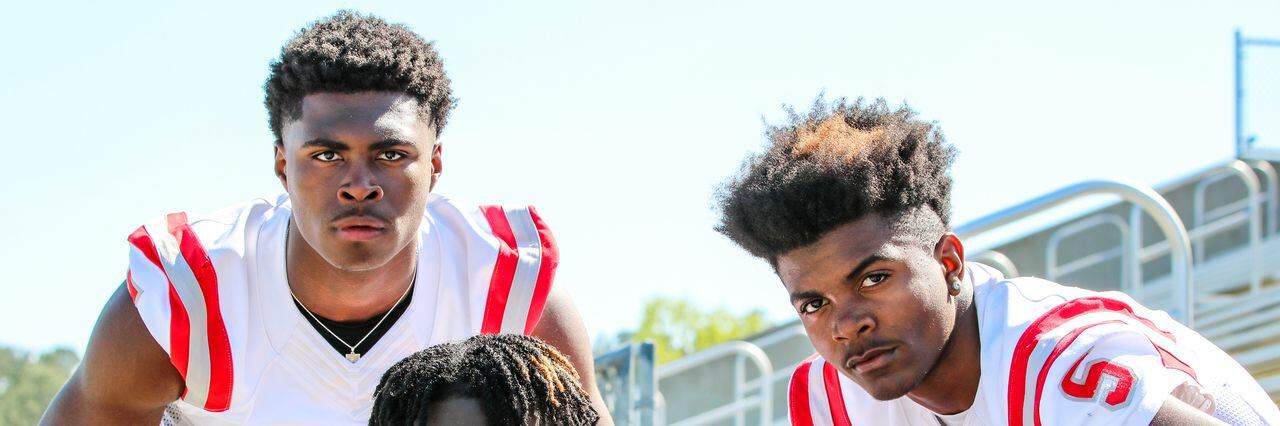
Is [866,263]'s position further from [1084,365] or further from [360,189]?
[360,189]

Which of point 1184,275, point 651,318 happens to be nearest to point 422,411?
point 1184,275

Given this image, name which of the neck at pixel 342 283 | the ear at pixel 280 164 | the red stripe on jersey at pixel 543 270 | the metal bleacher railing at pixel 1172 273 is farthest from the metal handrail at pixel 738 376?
the ear at pixel 280 164

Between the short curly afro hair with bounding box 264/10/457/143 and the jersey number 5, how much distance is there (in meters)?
1.90

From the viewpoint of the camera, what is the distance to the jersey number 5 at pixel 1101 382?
337 centimetres

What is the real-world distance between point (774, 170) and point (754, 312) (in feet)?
69.7

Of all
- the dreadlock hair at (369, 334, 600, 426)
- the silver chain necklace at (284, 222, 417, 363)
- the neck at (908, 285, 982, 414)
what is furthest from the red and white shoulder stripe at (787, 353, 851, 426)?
the silver chain necklace at (284, 222, 417, 363)

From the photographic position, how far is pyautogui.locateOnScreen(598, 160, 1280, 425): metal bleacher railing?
6.45 metres

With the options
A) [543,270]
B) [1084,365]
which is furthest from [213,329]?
[1084,365]

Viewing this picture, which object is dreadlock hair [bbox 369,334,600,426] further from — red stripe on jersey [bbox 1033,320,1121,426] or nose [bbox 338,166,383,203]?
red stripe on jersey [bbox 1033,320,1121,426]

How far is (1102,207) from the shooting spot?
10.7 metres

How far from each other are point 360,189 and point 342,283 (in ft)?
1.52

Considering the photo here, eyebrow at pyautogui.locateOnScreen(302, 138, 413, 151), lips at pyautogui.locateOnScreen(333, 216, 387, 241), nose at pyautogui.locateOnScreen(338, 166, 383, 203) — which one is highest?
eyebrow at pyautogui.locateOnScreen(302, 138, 413, 151)

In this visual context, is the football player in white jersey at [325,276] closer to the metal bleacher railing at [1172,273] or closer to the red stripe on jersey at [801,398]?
the red stripe on jersey at [801,398]

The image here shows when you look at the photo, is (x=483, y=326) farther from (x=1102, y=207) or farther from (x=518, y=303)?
(x=1102, y=207)
